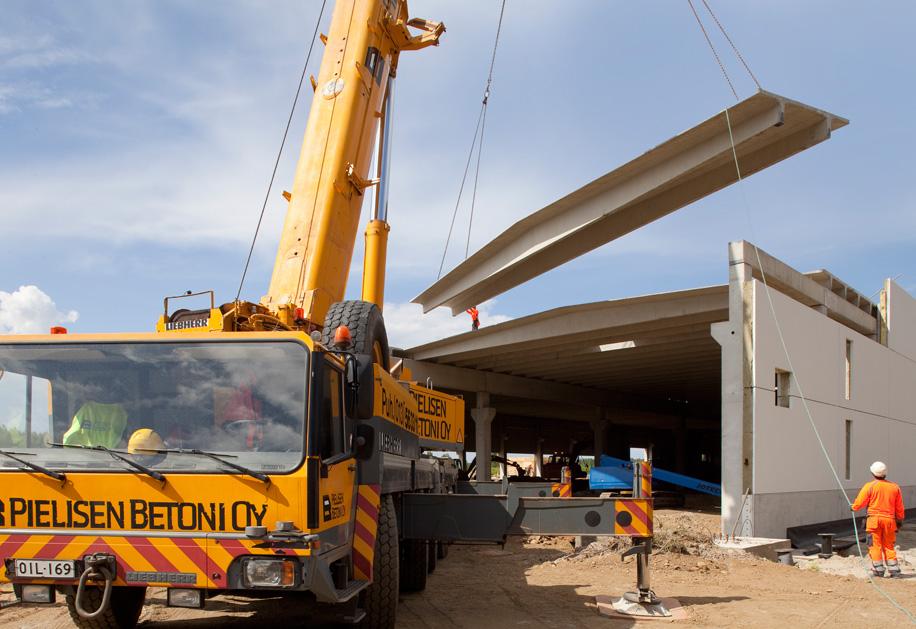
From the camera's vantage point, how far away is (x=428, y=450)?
10.5 meters

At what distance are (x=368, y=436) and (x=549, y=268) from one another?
538 inches

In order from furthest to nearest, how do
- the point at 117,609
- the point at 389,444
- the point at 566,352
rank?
the point at 566,352 → the point at 389,444 → the point at 117,609

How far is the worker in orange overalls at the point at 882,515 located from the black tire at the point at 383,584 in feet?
25.1

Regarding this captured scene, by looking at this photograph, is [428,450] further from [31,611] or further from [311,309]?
[31,611]

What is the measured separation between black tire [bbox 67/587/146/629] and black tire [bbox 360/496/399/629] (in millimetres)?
1739

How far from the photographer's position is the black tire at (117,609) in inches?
254

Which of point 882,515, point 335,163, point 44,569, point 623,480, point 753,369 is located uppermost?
point 335,163

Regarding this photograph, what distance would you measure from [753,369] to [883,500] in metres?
3.81

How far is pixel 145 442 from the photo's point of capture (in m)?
5.50

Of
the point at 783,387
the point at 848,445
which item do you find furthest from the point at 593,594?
the point at 848,445

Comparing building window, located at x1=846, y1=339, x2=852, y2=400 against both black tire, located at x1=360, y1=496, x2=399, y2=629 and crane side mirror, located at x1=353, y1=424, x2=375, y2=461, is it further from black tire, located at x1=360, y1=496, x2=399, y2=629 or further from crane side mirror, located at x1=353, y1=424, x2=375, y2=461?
crane side mirror, located at x1=353, y1=424, x2=375, y2=461

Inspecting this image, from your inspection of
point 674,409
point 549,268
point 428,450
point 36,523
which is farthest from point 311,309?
point 674,409

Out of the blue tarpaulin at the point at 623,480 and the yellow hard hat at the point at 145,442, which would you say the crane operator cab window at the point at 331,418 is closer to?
the yellow hard hat at the point at 145,442

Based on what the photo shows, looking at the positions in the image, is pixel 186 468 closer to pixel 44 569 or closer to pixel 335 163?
pixel 44 569
